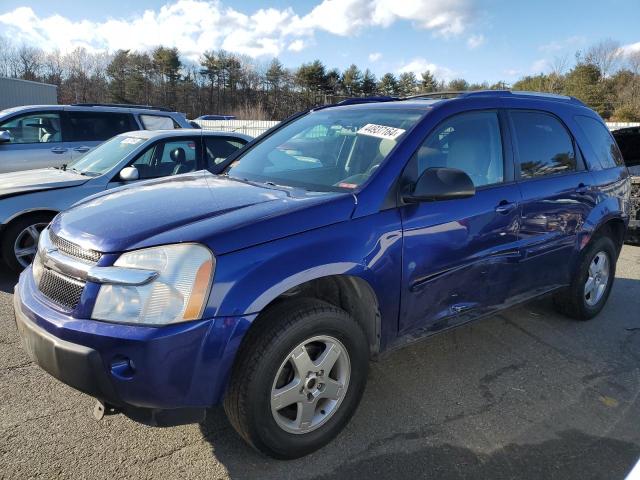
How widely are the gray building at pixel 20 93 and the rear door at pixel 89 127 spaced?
3012 cm

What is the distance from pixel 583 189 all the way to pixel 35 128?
7.82 metres

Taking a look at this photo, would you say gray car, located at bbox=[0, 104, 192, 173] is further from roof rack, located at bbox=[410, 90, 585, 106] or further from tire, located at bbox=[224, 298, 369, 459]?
tire, located at bbox=[224, 298, 369, 459]

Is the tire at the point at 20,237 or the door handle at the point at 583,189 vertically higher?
the door handle at the point at 583,189

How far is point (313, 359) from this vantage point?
2.54 metres

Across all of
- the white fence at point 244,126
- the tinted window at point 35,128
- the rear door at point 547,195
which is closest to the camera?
the rear door at point 547,195

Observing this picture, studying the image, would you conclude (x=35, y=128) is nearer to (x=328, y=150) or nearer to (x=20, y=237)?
(x=20, y=237)

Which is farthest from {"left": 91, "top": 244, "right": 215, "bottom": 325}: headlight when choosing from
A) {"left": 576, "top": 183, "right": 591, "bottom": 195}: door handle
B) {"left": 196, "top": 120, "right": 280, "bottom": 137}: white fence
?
{"left": 196, "top": 120, "right": 280, "bottom": 137}: white fence

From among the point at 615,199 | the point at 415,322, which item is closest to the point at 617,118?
the point at 615,199

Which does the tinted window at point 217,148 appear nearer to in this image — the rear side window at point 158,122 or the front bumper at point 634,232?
the rear side window at point 158,122

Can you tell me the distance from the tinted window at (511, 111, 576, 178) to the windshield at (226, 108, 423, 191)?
0.98 m

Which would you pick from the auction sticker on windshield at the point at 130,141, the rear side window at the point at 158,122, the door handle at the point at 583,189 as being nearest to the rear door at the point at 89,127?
the rear side window at the point at 158,122

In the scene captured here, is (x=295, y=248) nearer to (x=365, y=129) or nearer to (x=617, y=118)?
(x=365, y=129)

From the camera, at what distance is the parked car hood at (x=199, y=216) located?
222 cm

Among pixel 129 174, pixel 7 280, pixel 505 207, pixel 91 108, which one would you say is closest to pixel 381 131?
pixel 505 207
